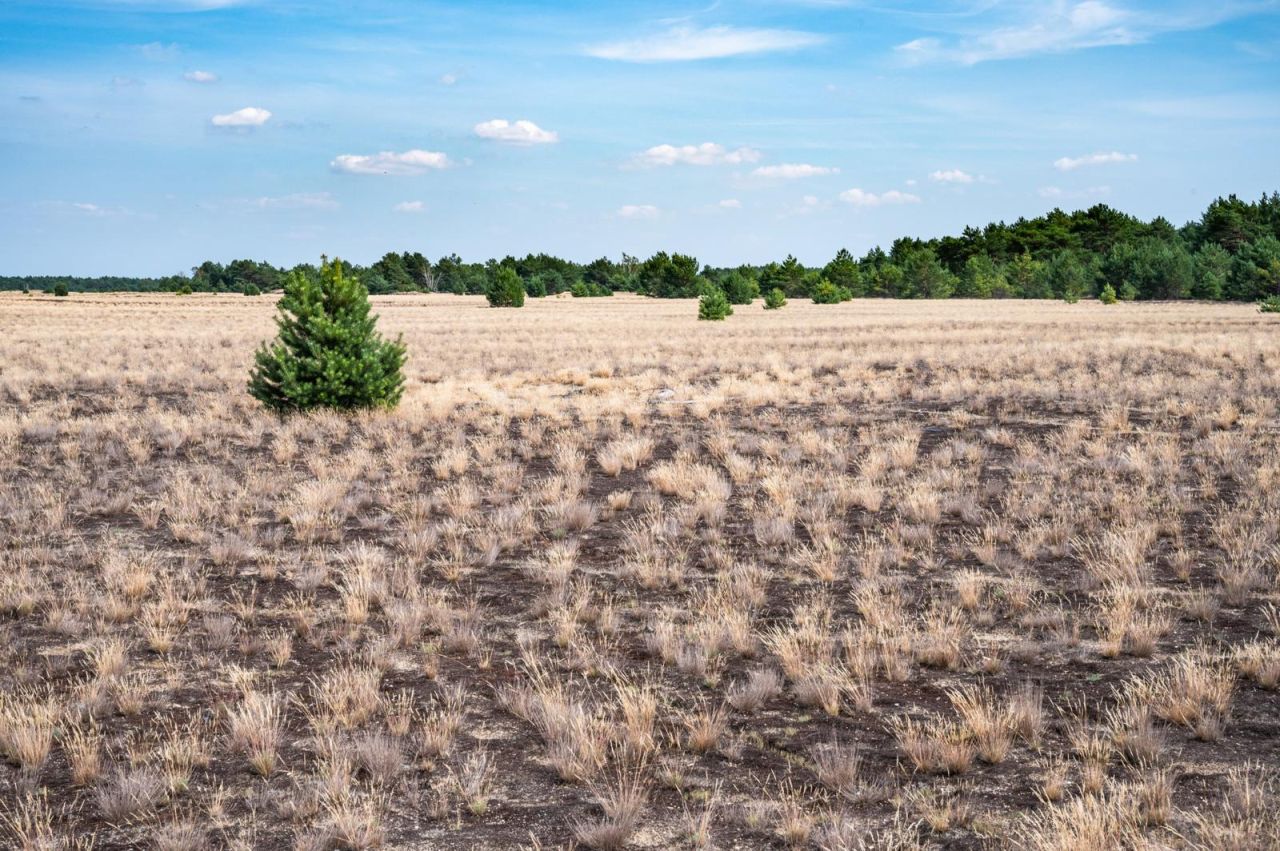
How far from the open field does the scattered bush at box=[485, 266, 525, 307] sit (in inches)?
2314

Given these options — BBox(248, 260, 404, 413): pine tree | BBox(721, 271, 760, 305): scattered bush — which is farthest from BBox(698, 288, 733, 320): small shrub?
BBox(248, 260, 404, 413): pine tree

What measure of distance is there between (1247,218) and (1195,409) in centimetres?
9543

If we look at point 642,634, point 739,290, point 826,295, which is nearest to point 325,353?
point 642,634

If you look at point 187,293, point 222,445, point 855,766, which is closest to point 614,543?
point 855,766

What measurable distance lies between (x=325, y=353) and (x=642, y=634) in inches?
491

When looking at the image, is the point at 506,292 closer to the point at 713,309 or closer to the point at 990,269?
the point at 713,309

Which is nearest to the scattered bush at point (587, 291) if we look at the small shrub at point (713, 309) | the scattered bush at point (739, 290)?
the scattered bush at point (739, 290)

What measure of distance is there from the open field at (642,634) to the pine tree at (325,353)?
37.1 inches

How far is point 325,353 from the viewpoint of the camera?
59.2 feet

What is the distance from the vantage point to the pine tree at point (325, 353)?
58.9 feet

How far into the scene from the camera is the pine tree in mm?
17938

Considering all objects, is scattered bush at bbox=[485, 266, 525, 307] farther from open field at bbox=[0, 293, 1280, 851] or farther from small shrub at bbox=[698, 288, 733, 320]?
open field at bbox=[0, 293, 1280, 851]

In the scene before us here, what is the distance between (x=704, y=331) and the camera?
44.7m

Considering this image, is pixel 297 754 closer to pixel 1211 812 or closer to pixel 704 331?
pixel 1211 812
